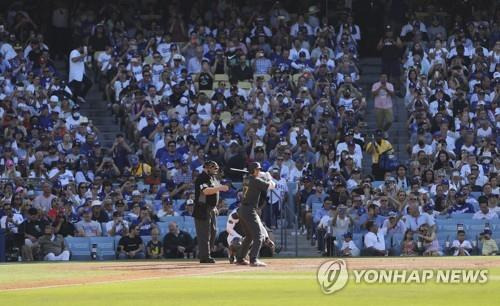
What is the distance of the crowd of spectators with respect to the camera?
29.3 meters

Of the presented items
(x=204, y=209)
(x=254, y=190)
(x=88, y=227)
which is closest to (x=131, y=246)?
(x=88, y=227)

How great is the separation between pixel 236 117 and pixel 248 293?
15.6 meters

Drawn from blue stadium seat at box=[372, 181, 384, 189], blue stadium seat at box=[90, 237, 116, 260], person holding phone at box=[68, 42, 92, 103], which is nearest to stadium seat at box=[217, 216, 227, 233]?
blue stadium seat at box=[90, 237, 116, 260]

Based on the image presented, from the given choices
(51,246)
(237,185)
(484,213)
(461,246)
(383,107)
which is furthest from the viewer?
(383,107)

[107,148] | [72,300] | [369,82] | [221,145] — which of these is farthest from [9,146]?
[72,300]

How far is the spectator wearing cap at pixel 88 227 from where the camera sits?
1122 inches

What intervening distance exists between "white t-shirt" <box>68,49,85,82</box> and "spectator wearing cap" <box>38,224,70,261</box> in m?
7.81

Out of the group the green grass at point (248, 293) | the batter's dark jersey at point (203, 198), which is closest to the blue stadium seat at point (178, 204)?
the batter's dark jersey at point (203, 198)

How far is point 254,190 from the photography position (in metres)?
21.9

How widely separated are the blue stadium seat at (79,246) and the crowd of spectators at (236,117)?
12.4 inches

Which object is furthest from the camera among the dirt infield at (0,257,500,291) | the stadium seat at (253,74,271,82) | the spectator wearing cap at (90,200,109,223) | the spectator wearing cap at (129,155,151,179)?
the stadium seat at (253,74,271,82)

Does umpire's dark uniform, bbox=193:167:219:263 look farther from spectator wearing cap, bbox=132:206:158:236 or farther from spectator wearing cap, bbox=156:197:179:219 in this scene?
spectator wearing cap, bbox=156:197:179:219

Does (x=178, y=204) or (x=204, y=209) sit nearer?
(x=204, y=209)

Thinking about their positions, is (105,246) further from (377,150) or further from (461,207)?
(461,207)
